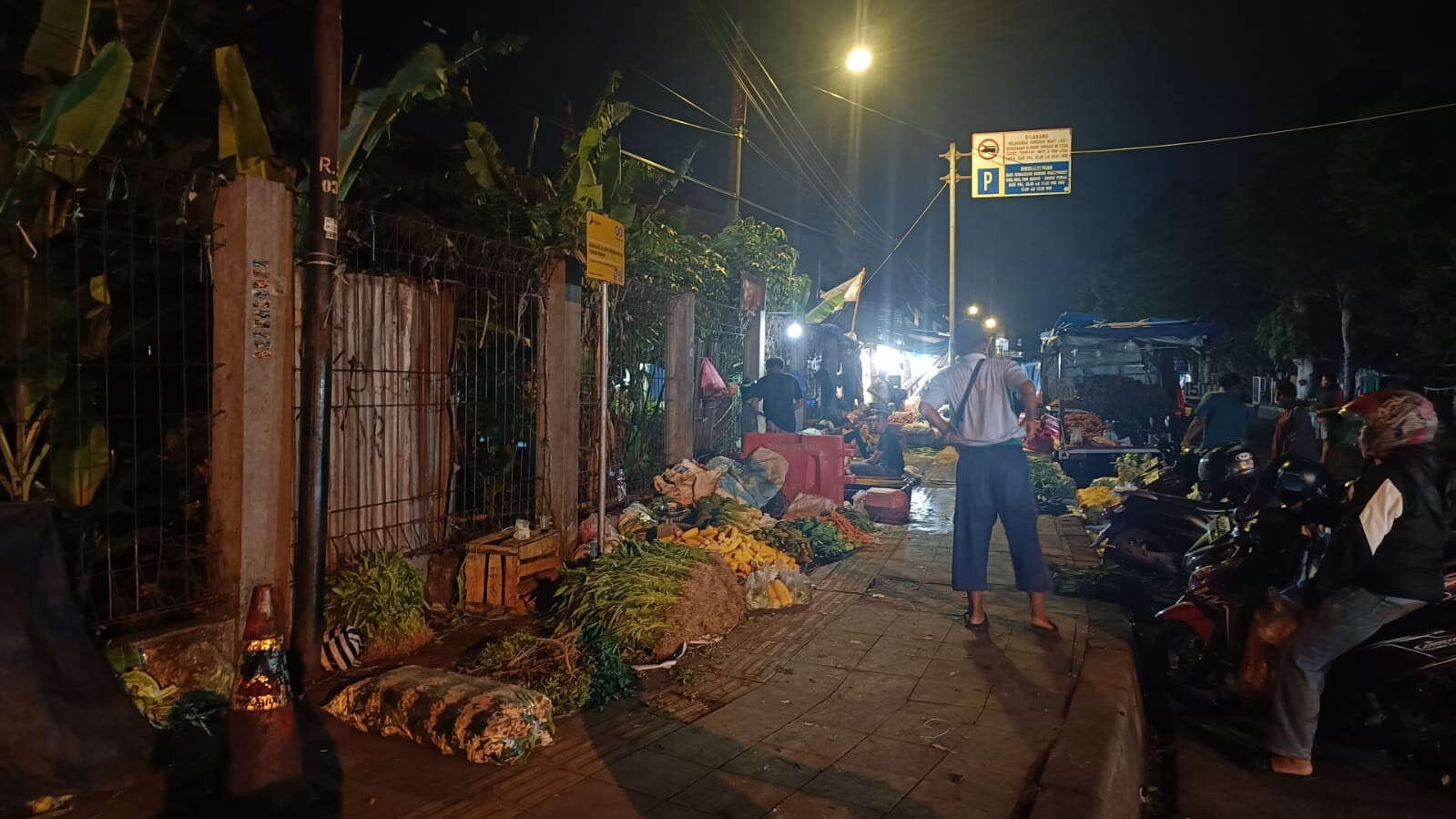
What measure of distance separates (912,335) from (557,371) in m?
23.7

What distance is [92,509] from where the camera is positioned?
475 cm

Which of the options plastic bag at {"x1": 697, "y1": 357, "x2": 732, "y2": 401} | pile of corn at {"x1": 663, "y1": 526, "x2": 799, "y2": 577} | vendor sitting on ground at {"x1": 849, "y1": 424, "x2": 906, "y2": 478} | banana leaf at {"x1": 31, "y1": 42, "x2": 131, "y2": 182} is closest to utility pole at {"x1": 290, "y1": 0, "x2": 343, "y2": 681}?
banana leaf at {"x1": 31, "y1": 42, "x2": 131, "y2": 182}

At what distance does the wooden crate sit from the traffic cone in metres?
2.83

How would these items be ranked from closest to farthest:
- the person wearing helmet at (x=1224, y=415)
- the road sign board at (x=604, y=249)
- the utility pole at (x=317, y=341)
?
the utility pole at (x=317, y=341) < the road sign board at (x=604, y=249) < the person wearing helmet at (x=1224, y=415)

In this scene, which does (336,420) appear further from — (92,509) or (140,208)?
(140,208)

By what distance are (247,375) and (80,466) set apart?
1016 millimetres

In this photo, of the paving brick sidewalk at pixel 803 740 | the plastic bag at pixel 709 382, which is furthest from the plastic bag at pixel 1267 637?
the plastic bag at pixel 709 382

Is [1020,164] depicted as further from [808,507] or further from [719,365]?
[808,507]

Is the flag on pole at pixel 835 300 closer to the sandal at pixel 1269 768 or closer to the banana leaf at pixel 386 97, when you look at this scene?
the banana leaf at pixel 386 97

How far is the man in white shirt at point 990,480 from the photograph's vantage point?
6000mm

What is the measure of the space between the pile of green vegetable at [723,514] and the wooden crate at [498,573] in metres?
2.07

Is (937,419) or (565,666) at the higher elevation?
(937,419)

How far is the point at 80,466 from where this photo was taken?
4.56 m

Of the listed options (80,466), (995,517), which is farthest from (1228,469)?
(80,466)
